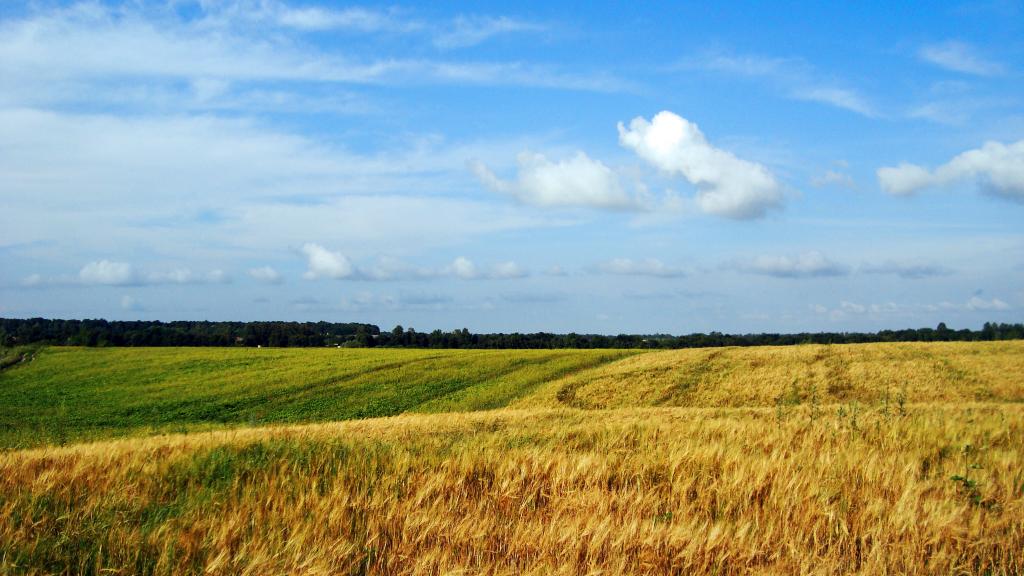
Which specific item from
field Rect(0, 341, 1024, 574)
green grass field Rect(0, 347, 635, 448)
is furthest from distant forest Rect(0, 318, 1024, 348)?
field Rect(0, 341, 1024, 574)

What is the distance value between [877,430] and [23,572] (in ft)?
28.1

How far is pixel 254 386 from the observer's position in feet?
158

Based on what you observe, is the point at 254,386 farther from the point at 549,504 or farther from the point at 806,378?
the point at 549,504

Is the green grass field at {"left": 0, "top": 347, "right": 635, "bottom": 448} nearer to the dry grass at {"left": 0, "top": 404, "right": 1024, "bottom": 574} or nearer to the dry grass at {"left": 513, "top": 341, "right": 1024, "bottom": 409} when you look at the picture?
the dry grass at {"left": 513, "top": 341, "right": 1024, "bottom": 409}

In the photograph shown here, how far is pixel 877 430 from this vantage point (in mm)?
8281

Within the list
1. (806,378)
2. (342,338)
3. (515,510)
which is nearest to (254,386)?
(806,378)

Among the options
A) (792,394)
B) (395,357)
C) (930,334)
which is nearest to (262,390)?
(395,357)

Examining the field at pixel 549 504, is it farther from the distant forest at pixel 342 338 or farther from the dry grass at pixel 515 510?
the distant forest at pixel 342 338

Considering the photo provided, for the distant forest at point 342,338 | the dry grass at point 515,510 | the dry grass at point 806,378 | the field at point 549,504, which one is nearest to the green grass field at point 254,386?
the dry grass at point 806,378

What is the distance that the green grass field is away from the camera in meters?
37.6

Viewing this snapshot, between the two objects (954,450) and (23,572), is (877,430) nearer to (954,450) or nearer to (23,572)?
(954,450)

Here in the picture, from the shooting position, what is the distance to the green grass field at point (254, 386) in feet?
123

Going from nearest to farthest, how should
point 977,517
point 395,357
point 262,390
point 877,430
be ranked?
1. point 977,517
2. point 877,430
3. point 262,390
4. point 395,357

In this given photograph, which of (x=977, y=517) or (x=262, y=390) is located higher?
(x=977, y=517)
